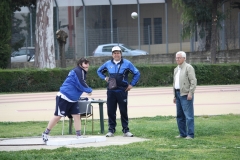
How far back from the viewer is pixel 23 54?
139 feet

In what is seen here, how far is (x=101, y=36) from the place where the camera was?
135 ft

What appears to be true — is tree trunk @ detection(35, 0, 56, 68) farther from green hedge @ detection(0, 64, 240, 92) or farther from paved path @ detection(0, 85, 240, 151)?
paved path @ detection(0, 85, 240, 151)

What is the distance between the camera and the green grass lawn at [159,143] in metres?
10.0

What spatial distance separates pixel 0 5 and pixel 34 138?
22227 mm

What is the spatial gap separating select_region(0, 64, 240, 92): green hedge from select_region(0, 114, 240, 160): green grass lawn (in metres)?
12.9

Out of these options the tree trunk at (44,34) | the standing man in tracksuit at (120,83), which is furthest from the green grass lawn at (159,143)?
the tree trunk at (44,34)

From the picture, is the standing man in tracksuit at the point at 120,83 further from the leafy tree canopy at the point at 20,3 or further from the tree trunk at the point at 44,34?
the leafy tree canopy at the point at 20,3

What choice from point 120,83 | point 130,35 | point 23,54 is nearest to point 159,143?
point 120,83

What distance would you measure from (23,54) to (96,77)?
1305 centimetres

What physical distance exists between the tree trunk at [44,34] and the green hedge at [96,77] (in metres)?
5.60

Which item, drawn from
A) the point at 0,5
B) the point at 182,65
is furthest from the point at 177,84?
the point at 0,5

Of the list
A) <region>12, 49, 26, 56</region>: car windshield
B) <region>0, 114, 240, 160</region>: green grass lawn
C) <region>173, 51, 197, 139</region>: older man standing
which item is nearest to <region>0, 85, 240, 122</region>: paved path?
<region>0, 114, 240, 160</region>: green grass lawn

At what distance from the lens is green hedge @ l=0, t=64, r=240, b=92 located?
2947 centimetres

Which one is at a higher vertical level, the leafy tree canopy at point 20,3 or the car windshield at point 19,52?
the leafy tree canopy at point 20,3
